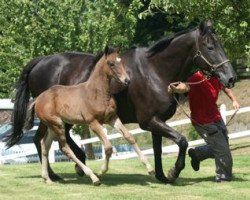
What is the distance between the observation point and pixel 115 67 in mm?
7809

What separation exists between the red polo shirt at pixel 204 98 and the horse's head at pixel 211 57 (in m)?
0.40

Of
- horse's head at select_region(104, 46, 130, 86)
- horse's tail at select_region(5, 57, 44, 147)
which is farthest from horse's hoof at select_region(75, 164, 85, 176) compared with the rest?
horse's head at select_region(104, 46, 130, 86)

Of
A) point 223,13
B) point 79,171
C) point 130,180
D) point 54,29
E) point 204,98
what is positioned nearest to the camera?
point 204,98

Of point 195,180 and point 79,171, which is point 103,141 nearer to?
point 79,171

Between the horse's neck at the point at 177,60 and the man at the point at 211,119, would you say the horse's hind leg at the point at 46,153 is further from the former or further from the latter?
the man at the point at 211,119

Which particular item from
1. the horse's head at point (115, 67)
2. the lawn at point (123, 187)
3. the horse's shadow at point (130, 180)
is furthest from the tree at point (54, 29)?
the horse's head at point (115, 67)

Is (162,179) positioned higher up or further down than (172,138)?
further down

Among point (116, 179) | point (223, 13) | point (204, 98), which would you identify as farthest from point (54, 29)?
point (204, 98)

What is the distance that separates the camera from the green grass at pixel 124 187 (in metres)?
7.37

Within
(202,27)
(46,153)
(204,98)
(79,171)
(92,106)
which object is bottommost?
(79,171)

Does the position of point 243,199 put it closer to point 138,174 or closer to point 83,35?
point 138,174

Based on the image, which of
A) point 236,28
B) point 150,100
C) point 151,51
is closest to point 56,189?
point 150,100

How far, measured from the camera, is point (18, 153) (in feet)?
51.1

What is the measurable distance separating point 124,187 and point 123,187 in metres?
0.02
